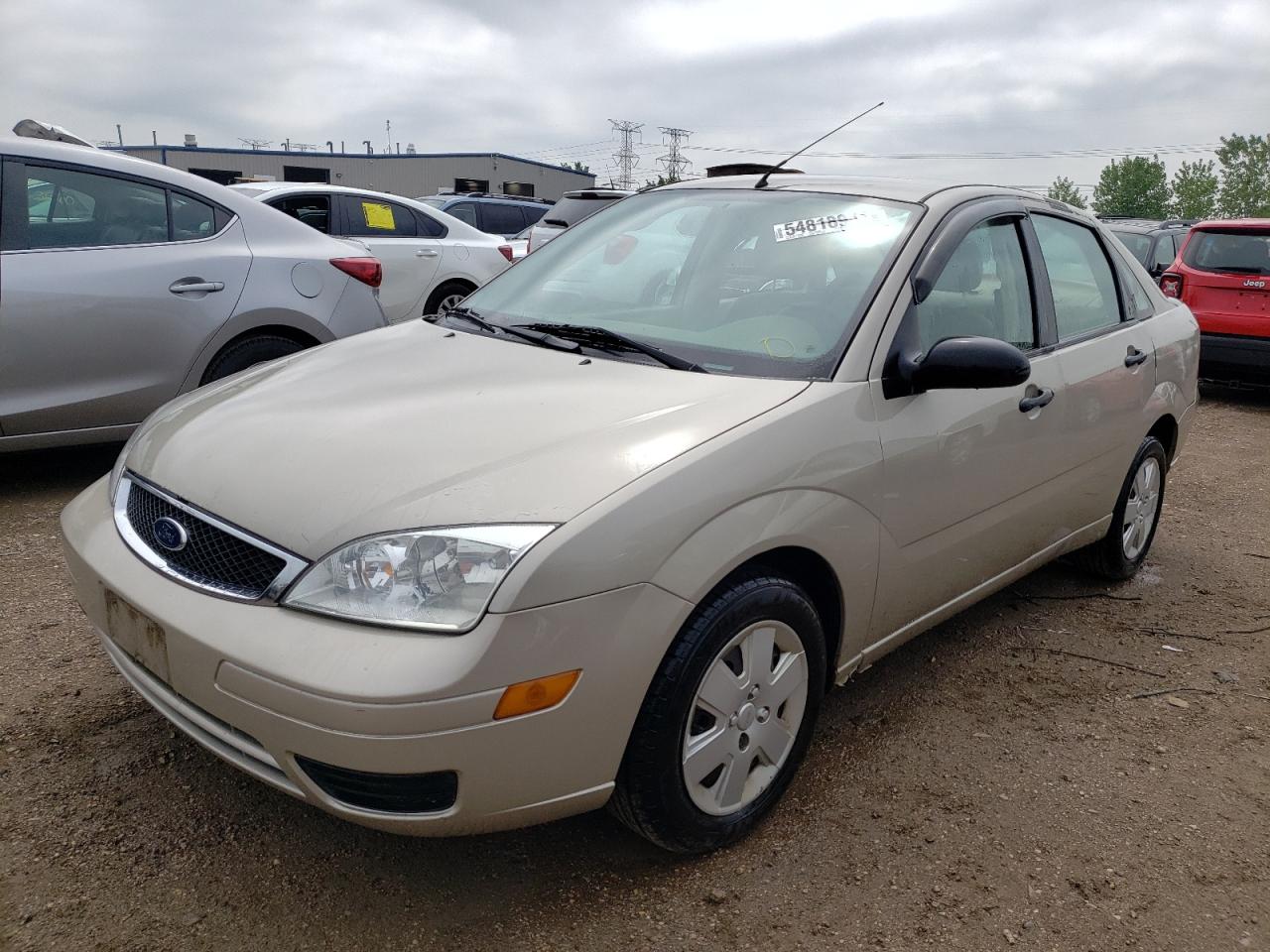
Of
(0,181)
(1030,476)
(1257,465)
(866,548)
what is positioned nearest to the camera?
(866,548)

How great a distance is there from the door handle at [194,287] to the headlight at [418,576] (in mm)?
3248

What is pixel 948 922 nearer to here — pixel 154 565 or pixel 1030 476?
pixel 1030 476

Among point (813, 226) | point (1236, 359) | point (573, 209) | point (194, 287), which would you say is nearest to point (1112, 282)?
point (813, 226)

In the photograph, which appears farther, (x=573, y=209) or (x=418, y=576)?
(x=573, y=209)

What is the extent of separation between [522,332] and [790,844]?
5.17 feet

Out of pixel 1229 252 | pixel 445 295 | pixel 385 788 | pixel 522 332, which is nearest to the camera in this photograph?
pixel 385 788

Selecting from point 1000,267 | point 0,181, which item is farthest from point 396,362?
point 0,181

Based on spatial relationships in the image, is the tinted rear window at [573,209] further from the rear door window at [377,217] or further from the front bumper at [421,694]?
the front bumper at [421,694]

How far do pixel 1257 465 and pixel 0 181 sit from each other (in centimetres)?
735

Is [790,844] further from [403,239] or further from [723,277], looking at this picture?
[403,239]

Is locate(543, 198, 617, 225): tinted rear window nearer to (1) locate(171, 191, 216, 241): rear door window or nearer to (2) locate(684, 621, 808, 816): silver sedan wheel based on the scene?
(1) locate(171, 191, 216, 241): rear door window

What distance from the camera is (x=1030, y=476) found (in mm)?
3234

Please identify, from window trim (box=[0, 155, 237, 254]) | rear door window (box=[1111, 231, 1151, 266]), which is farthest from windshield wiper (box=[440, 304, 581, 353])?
rear door window (box=[1111, 231, 1151, 266])

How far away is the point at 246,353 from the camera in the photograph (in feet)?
16.2
